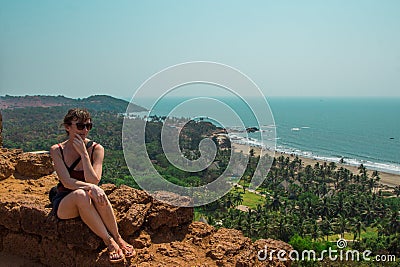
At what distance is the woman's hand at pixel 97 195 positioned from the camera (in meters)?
3.50

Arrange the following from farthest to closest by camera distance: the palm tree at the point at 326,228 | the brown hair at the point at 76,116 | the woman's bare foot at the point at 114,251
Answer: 1. the palm tree at the point at 326,228
2. the brown hair at the point at 76,116
3. the woman's bare foot at the point at 114,251

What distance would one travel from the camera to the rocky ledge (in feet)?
12.0

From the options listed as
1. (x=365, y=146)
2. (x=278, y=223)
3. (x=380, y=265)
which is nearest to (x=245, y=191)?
(x=278, y=223)

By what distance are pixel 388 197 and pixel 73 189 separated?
47738 mm

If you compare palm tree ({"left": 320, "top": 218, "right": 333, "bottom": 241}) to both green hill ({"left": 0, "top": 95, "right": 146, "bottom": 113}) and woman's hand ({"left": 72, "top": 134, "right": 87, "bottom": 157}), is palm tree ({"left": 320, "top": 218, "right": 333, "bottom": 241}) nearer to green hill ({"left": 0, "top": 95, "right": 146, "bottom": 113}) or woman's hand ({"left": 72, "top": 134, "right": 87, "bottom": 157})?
woman's hand ({"left": 72, "top": 134, "right": 87, "bottom": 157})

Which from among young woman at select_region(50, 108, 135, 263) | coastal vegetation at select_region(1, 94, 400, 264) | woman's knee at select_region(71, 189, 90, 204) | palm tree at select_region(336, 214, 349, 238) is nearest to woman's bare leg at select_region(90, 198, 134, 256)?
young woman at select_region(50, 108, 135, 263)

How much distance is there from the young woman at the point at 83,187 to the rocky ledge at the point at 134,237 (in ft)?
0.45

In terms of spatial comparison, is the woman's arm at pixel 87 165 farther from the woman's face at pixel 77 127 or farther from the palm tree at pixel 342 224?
the palm tree at pixel 342 224

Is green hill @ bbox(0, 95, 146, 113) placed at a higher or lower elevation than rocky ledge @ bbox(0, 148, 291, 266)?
higher

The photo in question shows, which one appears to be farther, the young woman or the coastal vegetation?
the coastal vegetation

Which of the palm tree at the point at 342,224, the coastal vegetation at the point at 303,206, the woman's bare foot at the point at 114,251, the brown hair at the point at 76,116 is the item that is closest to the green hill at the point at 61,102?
the coastal vegetation at the point at 303,206

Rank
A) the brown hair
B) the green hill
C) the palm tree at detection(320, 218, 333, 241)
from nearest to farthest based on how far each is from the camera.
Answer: the brown hair → the palm tree at detection(320, 218, 333, 241) → the green hill

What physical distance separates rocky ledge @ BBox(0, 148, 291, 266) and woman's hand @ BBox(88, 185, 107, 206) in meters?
0.36

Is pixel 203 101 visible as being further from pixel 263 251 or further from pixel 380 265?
pixel 380 265
